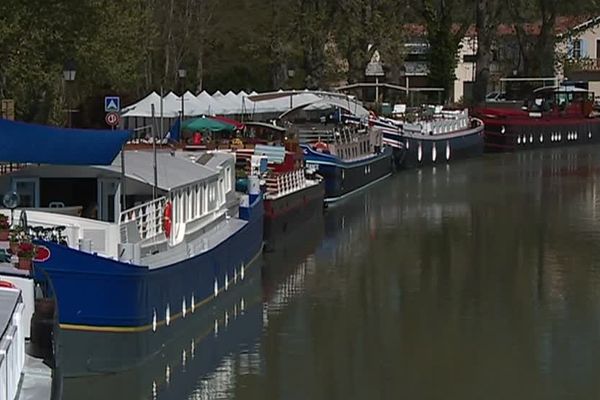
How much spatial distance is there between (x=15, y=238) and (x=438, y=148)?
4182cm

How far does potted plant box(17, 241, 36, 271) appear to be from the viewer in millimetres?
16203

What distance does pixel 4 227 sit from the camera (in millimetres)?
17000

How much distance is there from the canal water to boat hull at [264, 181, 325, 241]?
1.12 feet

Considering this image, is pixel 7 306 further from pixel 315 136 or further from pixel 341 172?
pixel 315 136

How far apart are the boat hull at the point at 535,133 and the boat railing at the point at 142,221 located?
46.5 metres

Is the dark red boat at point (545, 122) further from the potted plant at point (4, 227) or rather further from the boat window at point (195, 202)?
the potted plant at point (4, 227)

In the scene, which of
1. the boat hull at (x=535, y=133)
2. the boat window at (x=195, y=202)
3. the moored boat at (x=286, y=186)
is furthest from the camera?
the boat hull at (x=535, y=133)

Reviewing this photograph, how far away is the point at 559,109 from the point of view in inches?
2891

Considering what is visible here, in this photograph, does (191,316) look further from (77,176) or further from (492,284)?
(492,284)

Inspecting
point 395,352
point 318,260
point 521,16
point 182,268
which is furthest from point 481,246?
point 521,16

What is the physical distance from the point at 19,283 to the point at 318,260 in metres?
15.5

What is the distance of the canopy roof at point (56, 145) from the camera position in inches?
730

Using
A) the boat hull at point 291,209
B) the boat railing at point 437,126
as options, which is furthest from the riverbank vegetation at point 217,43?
the boat hull at point 291,209

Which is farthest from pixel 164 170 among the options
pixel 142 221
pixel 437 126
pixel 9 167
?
pixel 437 126
